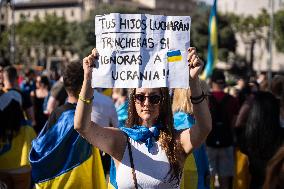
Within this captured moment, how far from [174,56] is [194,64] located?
13 cm

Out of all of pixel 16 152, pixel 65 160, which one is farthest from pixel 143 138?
pixel 16 152

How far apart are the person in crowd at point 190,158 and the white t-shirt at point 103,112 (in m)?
1.45

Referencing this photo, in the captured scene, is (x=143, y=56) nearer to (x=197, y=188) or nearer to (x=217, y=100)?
(x=197, y=188)

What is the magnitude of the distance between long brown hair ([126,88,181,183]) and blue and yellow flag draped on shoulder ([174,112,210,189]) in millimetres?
1094

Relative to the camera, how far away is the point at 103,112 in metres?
6.76

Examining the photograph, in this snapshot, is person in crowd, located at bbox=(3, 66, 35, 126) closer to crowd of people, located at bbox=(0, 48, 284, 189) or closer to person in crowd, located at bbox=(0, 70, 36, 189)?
crowd of people, located at bbox=(0, 48, 284, 189)

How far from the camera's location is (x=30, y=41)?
7744 centimetres

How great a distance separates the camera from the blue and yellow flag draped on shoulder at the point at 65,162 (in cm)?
546

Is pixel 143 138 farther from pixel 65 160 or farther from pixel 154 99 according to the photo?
pixel 65 160

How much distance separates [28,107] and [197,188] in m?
3.83

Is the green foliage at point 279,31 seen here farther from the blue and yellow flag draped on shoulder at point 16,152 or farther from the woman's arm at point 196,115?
the woman's arm at point 196,115

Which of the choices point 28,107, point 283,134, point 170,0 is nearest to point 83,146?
point 283,134

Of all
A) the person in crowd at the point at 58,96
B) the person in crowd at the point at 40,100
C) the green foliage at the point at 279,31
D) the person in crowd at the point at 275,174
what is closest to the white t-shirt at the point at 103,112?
the person in crowd at the point at 58,96

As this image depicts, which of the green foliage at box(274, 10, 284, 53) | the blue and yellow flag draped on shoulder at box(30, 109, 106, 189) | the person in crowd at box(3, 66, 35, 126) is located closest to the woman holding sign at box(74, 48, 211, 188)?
the blue and yellow flag draped on shoulder at box(30, 109, 106, 189)
